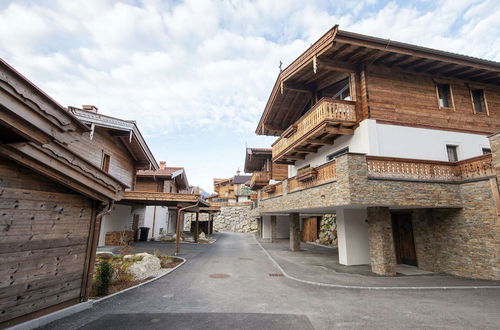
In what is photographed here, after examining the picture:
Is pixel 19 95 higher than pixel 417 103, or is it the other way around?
pixel 417 103

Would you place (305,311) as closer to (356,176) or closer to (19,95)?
(356,176)

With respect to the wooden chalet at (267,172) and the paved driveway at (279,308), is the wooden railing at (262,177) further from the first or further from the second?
the paved driveway at (279,308)

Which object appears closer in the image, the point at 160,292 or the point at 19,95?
the point at 19,95

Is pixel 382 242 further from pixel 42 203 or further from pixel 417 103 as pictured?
pixel 42 203

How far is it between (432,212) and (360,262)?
414cm

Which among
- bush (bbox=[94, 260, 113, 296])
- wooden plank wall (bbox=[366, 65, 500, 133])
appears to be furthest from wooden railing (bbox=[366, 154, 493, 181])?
bush (bbox=[94, 260, 113, 296])

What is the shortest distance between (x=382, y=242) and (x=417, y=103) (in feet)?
24.4

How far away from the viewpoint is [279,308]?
20.7ft

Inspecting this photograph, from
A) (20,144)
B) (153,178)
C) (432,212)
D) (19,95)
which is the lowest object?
(432,212)

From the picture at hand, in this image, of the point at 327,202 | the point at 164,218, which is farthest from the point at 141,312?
the point at 164,218

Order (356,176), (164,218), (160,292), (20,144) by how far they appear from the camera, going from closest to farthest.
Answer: (20,144) → (160,292) → (356,176) → (164,218)

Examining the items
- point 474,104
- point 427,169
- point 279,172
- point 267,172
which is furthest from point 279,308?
point 267,172

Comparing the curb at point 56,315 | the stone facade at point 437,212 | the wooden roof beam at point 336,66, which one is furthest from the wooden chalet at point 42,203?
the wooden roof beam at point 336,66

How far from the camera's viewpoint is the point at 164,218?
30641mm
